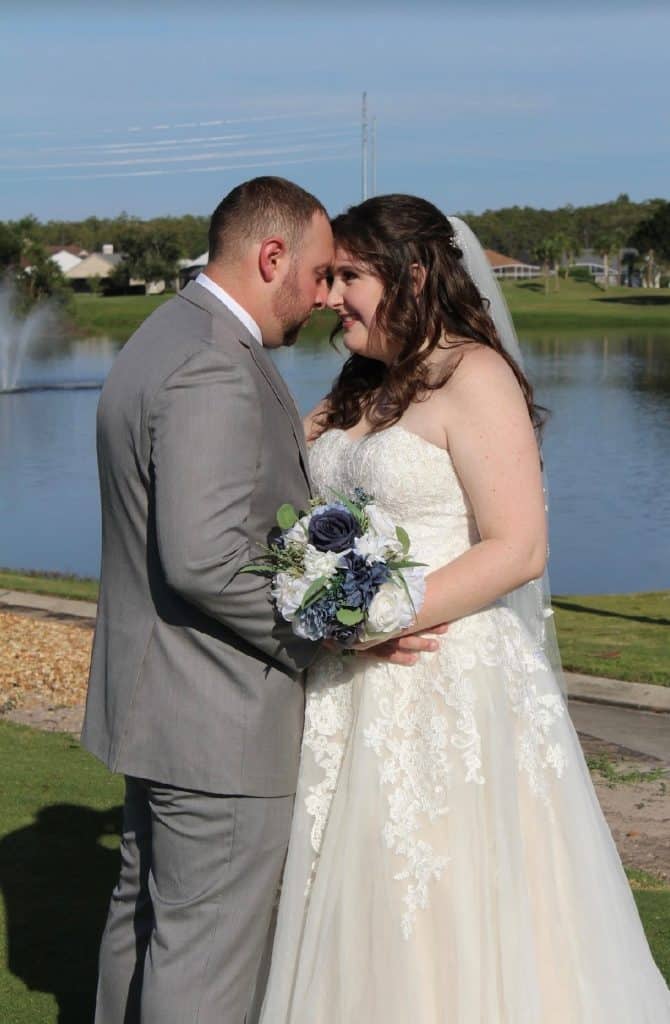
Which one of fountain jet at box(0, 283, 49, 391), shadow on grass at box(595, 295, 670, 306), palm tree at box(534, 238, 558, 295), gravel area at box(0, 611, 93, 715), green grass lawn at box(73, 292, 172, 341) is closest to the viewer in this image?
gravel area at box(0, 611, 93, 715)

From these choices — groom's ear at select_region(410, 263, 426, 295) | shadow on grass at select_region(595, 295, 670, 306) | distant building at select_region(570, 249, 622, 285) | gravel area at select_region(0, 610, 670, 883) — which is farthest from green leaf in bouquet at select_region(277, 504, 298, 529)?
distant building at select_region(570, 249, 622, 285)

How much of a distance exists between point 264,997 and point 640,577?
49.6 feet

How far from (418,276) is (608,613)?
997 centimetres

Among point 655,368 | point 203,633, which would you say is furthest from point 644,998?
point 655,368

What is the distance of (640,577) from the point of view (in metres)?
18.0

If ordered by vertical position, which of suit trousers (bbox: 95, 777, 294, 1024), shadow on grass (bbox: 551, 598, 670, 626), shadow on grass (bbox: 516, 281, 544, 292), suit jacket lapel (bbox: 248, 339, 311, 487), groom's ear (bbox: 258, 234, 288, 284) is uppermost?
groom's ear (bbox: 258, 234, 288, 284)

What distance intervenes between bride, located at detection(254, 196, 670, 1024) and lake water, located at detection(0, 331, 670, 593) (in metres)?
13.9

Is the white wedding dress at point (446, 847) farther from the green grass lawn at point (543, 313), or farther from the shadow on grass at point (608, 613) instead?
the green grass lawn at point (543, 313)

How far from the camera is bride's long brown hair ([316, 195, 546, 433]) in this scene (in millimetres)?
3752

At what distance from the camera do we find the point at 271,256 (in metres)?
3.31

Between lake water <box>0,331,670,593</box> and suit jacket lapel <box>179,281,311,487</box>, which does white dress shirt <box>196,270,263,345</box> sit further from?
lake water <box>0,331,670,593</box>

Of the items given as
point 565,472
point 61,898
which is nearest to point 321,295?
point 61,898

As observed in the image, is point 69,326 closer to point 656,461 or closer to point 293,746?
point 656,461

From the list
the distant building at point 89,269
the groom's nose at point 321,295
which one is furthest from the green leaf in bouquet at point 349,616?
the distant building at point 89,269
